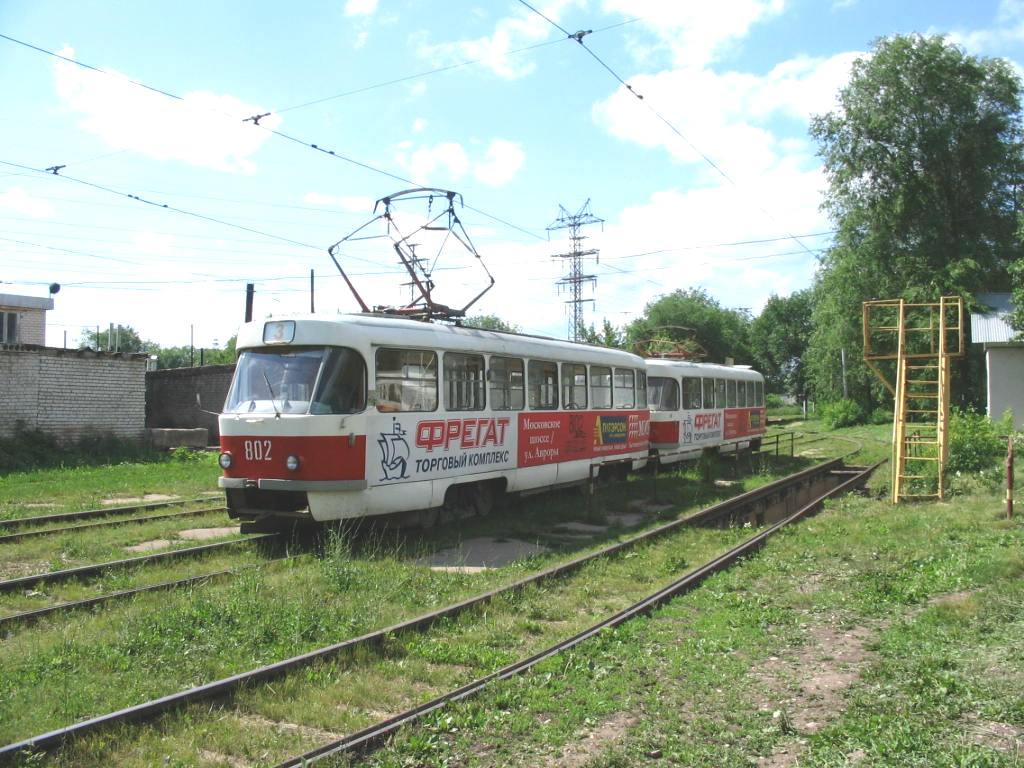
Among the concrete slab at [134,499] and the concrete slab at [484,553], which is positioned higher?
the concrete slab at [134,499]

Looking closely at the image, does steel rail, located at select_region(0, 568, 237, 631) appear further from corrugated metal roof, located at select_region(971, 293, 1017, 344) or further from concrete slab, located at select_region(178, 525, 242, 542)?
corrugated metal roof, located at select_region(971, 293, 1017, 344)

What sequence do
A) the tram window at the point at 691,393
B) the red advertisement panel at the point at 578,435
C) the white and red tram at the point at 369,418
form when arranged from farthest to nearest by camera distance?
the tram window at the point at 691,393 < the red advertisement panel at the point at 578,435 < the white and red tram at the point at 369,418

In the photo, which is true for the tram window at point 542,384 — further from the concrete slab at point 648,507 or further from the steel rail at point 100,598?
the steel rail at point 100,598

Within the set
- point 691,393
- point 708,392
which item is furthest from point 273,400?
point 708,392

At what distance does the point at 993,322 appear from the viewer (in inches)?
1232

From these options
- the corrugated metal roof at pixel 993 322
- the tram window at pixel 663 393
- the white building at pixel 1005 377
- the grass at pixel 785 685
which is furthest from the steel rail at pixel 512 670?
the corrugated metal roof at pixel 993 322

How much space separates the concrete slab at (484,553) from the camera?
376 inches

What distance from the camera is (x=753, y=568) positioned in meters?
9.08

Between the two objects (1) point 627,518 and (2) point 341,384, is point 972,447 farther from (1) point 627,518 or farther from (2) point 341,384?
(2) point 341,384

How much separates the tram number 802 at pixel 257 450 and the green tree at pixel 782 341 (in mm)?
82750

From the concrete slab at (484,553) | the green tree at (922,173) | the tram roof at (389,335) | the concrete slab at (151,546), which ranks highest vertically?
the green tree at (922,173)

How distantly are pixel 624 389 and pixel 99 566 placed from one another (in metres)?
10.4

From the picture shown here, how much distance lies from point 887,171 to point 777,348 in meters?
52.2

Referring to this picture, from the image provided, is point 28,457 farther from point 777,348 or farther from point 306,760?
point 777,348
